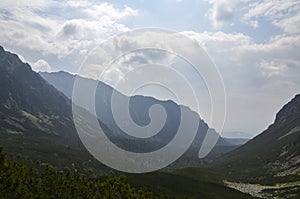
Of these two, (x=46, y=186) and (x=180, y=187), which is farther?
(x=180, y=187)

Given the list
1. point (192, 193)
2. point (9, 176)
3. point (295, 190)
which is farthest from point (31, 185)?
point (295, 190)

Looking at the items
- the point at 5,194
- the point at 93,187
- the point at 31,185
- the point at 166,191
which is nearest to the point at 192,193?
the point at 166,191

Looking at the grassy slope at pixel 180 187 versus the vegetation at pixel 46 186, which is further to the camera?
the grassy slope at pixel 180 187

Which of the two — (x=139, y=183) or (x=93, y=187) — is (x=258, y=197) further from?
(x=93, y=187)

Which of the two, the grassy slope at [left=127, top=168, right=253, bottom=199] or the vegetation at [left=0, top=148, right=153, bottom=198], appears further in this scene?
the grassy slope at [left=127, top=168, right=253, bottom=199]

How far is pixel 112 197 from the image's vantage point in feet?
251

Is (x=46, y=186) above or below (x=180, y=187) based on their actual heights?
above

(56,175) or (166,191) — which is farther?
(166,191)

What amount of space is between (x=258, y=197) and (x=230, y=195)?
1243cm

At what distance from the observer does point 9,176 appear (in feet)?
217

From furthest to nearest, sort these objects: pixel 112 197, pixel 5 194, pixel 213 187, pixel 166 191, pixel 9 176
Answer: pixel 213 187 → pixel 166 191 → pixel 112 197 → pixel 9 176 → pixel 5 194

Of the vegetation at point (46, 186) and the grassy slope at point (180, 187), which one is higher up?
the vegetation at point (46, 186)

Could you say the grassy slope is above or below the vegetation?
below

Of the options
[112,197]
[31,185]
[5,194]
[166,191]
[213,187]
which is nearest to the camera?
[5,194]
